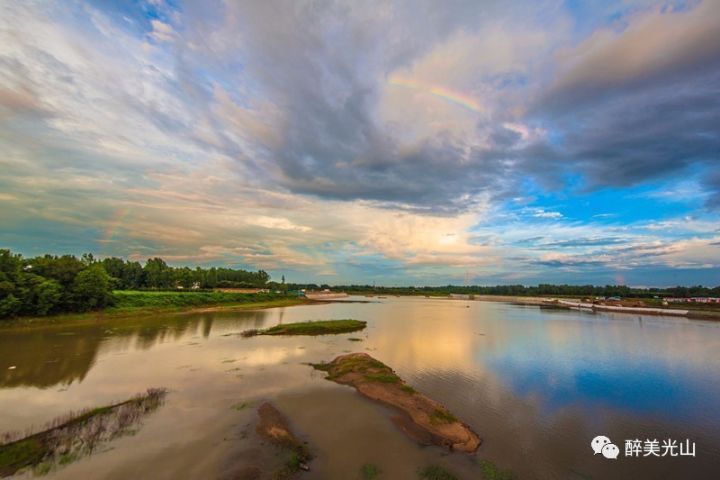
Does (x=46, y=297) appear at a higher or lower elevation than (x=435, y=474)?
higher

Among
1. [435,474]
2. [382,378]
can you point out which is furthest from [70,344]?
[435,474]

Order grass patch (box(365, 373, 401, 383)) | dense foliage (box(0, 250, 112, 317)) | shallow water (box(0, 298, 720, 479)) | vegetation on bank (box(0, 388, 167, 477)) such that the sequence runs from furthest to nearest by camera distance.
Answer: dense foliage (box(0, 250, 112, 317)) < grass patch (box(365, 373, 401, 383)) < shallow water (box(0, 298, 720, 479)) < vegetation on bank (box(0, 388, 167, 477))

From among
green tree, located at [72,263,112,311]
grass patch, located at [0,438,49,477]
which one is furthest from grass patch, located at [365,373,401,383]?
green tree, located at [72,263,112,311]

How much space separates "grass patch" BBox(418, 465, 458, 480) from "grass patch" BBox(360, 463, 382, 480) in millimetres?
1836

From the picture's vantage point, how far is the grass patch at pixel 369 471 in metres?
13.5

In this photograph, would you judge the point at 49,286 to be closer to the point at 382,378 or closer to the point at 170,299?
the point at 170,299

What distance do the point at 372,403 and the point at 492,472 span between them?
9876 mm

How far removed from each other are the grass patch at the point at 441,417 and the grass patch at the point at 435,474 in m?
4.40

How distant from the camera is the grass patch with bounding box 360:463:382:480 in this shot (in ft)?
44.2

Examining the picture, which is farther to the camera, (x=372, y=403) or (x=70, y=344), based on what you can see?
(x=70, y=344)

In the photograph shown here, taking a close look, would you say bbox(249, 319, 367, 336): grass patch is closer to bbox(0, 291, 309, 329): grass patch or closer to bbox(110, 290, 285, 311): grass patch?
bbox(0, 291, 309, 329): grass patch

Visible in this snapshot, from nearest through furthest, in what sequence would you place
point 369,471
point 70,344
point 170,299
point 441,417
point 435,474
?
point 435,474
point 369,471
point 441,417
point 70,344
point 170,299

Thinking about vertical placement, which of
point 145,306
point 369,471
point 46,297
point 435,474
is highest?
point 46,297

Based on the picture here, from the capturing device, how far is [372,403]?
22.1 m
